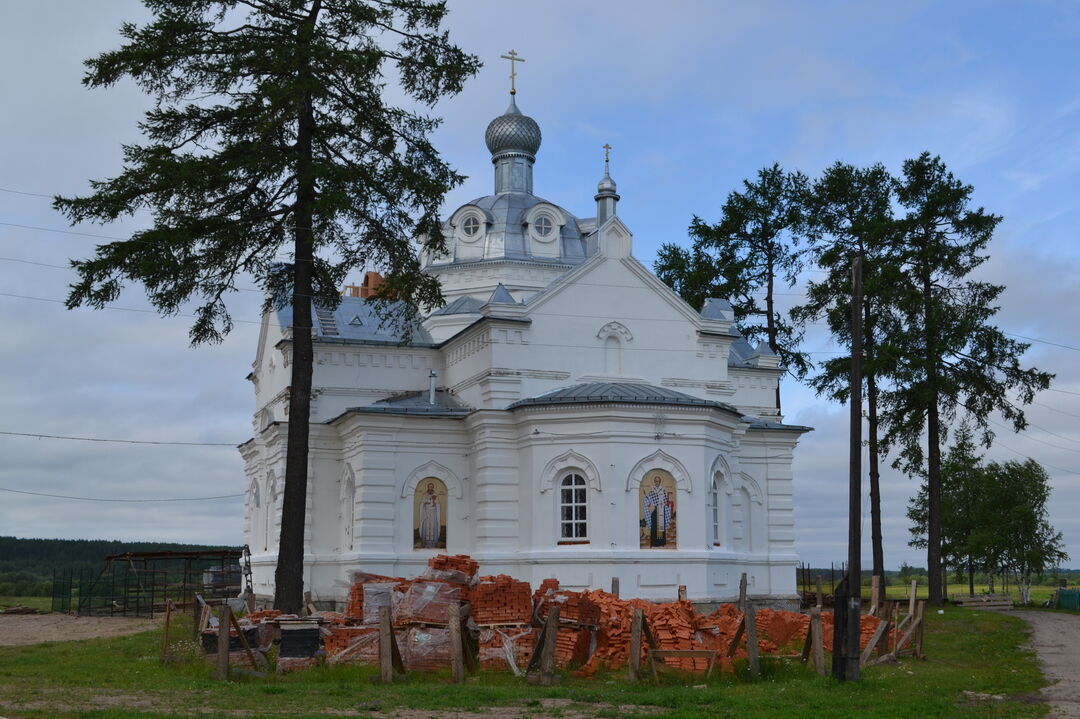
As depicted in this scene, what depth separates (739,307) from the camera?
40625 mm

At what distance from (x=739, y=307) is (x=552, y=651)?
26.2 meters

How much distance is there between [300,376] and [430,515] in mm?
7688

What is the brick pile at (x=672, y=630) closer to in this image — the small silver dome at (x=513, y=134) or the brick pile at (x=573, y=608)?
the brick pile at (x=573, y=608)

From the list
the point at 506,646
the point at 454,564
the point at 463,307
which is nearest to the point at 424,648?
the point at 506,646

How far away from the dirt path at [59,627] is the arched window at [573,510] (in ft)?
33.1

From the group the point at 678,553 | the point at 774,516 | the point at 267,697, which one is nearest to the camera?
the point at 267,697

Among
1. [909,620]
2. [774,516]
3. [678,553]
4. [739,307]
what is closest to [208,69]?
[678,553]

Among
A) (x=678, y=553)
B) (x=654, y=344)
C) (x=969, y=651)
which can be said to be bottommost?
(x=969, y=651)

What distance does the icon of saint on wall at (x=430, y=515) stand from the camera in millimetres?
27812

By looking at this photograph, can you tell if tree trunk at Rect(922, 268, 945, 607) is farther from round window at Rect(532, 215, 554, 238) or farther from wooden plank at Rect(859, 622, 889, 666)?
wooden plank at Rect(859, 622, 889, 666)

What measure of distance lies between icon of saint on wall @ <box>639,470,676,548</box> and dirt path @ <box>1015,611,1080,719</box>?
764 cm

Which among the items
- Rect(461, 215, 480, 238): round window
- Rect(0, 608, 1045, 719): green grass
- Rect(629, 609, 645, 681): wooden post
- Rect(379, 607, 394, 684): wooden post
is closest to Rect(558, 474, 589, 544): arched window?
Rect(0, 608, 1045, 719): green grass

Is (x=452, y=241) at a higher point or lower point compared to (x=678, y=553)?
higher

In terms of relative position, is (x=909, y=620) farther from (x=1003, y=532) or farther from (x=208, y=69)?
(x=1003, y=532)
